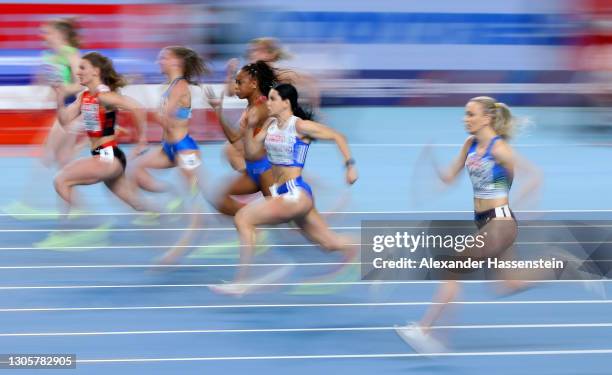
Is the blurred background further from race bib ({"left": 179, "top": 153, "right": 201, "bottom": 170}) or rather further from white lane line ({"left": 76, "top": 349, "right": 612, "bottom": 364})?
white lane line ({"left": 76, "top": 349, "right": 612, "bottom": 364})

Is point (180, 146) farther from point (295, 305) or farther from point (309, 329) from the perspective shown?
point (309, 329)

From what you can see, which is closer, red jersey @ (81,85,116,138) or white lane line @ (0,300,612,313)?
white lane line @ (0,300,612,313)

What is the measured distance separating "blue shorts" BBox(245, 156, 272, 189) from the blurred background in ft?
26.1


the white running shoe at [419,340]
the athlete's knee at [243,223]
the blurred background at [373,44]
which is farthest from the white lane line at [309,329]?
the blurred background at [373,44]

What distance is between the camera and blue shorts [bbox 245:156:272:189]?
9.30m

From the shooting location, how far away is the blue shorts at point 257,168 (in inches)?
366

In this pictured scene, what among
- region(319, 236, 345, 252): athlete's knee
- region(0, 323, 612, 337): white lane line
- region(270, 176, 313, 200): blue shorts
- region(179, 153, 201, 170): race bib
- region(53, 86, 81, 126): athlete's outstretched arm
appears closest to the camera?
region(0, 323, 612, 337): white lane line

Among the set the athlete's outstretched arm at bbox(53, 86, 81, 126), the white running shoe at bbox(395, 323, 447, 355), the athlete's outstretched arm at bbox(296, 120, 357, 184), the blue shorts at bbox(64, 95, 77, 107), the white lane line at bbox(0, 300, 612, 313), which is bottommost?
the white running shoe at bbox(395, 323, 447, 355)

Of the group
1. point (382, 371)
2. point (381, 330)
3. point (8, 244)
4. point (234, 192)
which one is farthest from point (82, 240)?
point (382, 371)

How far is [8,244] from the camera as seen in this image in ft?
35.1

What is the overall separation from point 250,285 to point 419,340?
5.76 feet

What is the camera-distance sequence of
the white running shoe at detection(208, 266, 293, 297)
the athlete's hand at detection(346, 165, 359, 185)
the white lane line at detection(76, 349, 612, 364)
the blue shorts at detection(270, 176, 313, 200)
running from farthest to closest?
the white running shoe at detection(208, 266, 293, 297) < the blue shorts at detection(270, 176, 313, 200) < the athlete's hand at detection(346, 165, 359, 185) < the white lane line at detection(76, 349, 612, 364)

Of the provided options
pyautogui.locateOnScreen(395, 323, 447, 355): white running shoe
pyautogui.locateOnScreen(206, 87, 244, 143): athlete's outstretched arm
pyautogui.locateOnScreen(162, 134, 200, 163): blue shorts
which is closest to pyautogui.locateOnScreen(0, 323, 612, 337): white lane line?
pyautogui.locateOnScreen(395, 323, 447, 355): white running shoe

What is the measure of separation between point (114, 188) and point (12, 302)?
198cm
